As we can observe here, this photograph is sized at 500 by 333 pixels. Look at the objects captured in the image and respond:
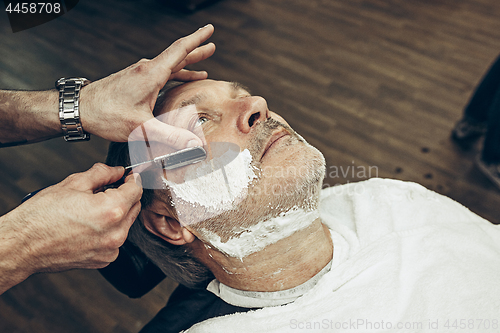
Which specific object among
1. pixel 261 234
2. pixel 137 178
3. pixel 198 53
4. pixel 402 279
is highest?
pixel 198 53

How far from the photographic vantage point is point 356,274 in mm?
1150

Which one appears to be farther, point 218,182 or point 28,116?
point 28,116

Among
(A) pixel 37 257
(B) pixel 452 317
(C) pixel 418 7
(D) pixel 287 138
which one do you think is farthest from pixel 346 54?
(A) pixel 37 257

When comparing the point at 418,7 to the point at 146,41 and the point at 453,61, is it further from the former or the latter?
the point at 146,41

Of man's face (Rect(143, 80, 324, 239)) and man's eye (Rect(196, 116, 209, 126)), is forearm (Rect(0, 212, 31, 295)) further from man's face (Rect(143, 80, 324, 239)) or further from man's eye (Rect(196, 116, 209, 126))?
man's eye (Rect(196, 116, 209, 126))

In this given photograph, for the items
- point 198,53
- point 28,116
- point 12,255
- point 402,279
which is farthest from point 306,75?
point 12,255

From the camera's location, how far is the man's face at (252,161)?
3.24ft

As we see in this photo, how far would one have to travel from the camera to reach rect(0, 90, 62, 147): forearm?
1.08 meters

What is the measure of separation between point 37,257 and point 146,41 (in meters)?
2.74

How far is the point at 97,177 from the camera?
919mm

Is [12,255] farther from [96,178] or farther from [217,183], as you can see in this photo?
[217,183]

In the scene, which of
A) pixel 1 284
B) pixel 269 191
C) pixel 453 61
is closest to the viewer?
pixel 1 284

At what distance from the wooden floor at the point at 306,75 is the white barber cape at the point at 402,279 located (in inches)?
35.0

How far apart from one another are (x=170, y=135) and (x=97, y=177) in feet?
0.75
